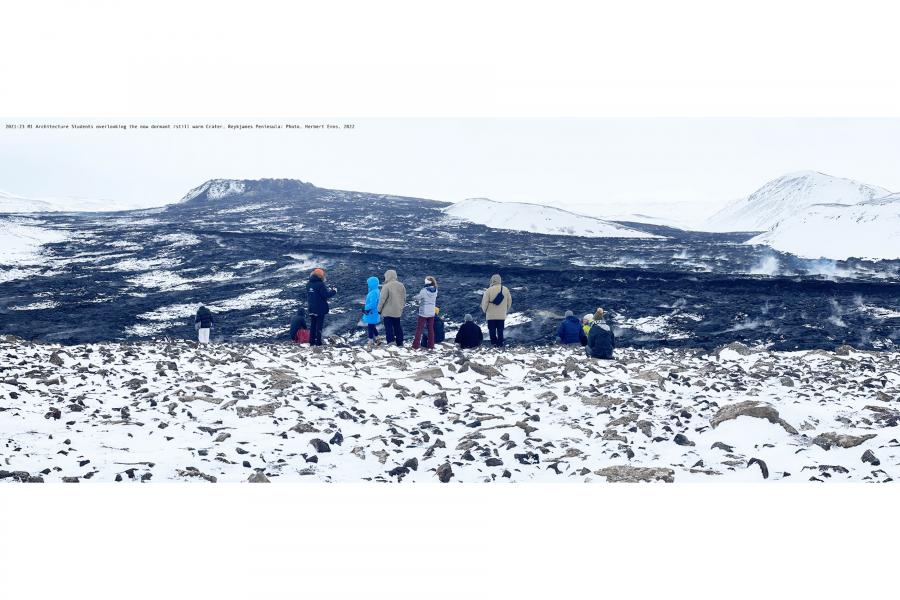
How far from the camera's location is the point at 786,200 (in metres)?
56.9

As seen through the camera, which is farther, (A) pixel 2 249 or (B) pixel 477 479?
(A) pixel 2 249

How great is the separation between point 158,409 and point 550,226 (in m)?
46.9

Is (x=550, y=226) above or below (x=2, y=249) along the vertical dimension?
above

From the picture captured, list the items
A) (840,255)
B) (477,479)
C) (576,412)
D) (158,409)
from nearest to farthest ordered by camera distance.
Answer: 1. (477,479)
2. (158,409)
3. (576,412)
4. (840,255)

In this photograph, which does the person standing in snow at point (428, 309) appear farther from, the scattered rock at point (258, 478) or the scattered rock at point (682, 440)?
the scattered rock at point (258, 478)

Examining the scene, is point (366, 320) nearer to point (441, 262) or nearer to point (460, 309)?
point (460, 309)

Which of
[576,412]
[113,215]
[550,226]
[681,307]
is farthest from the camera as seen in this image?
[550,226]

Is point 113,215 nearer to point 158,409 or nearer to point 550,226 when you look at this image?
point 550,226

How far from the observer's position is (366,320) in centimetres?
1817

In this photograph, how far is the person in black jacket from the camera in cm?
1720

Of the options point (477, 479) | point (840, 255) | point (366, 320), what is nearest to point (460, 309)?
point (366, 320)

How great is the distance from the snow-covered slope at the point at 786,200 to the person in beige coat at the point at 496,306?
32531mm

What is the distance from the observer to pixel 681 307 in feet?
83.9

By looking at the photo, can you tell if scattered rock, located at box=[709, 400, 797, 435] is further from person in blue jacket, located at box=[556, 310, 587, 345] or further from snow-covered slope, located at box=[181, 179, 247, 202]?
snow-covered slope, located at box=[181, 179, 247, 202]
